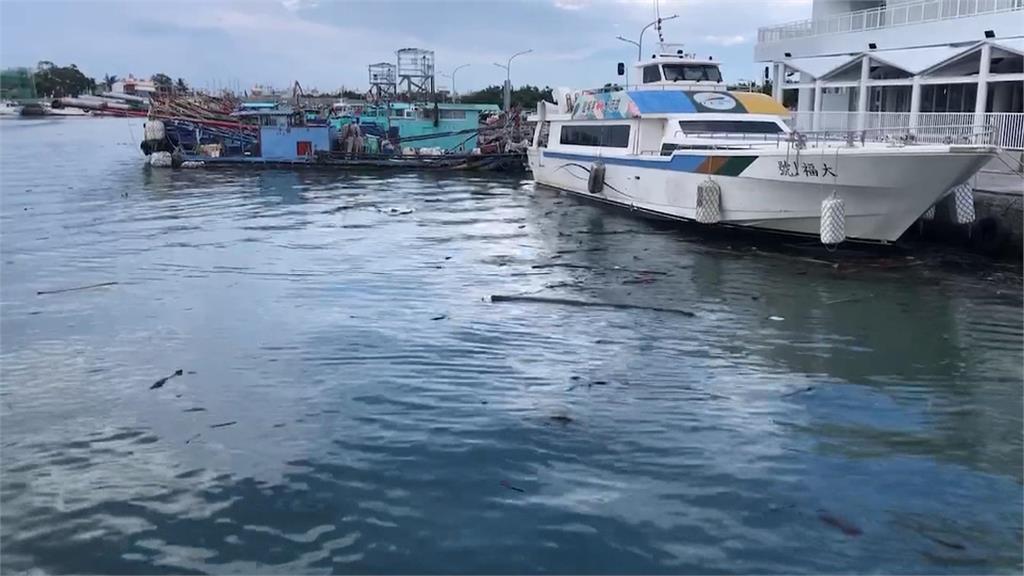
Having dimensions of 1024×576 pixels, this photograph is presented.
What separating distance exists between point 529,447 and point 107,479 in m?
3.33

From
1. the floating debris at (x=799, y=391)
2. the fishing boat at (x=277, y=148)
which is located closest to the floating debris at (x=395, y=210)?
the fishing boat at (x=277, y=148)

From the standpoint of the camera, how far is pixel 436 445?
25.0 ft

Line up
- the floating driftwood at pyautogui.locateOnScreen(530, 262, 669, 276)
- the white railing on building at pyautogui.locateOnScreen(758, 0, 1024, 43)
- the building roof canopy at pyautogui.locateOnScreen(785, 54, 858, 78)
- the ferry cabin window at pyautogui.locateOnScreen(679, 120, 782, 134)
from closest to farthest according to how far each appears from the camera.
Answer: the floating driftwood at pyautogui.locateOnScreen(530, 262, 669, 276)
the ferry cabin window at pyautogui.locateOnScreen(679, 120, 782, 134)
the white railing on building at pyautogui.locateOnScreen(758, 0, 1024, 43)
the building roof canopy at pyautogui.locateOnScreen(785, 54, 858, 78)

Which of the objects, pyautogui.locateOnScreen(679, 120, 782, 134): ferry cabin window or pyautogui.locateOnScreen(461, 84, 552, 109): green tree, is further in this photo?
pyautogui.locateOnScreen(461, 84, 552, 109): green tree

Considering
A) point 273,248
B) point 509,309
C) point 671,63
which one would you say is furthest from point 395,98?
point 509,309

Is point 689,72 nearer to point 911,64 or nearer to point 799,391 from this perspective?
point 911,64

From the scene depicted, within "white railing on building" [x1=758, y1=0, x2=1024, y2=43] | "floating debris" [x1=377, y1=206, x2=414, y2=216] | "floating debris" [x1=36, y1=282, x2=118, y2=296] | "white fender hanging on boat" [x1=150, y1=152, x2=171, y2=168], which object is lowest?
"floating debris" [x1=36, y1=282, x2=118, y2=296]

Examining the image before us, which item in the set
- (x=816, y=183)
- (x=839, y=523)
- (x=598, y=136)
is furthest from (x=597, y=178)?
(x=839, y=523)

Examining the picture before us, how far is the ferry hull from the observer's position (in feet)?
51.7

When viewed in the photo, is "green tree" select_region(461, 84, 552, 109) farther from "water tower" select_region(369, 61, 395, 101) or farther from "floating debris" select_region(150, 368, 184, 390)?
"floating debris" select_region(150, 368, 184, 390)

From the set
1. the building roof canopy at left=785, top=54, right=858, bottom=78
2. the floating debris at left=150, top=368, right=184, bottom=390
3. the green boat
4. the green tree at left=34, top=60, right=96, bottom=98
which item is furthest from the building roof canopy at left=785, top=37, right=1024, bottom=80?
the green tree at left=34, top=60, right=96, bottom=98

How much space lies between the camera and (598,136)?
2527 centimetres

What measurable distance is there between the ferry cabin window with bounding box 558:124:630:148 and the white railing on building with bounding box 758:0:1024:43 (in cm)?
1238

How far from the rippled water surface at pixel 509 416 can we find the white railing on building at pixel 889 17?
15002 millimetres
